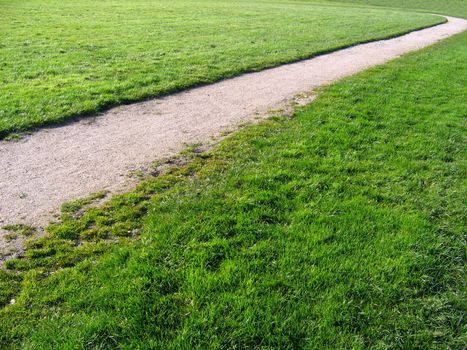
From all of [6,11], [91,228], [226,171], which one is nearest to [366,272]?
[226,171]

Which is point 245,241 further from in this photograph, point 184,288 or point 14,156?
point 14,156

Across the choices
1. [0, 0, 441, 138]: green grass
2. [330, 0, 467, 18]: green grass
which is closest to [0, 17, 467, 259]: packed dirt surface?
[0, 0, 441, 138]: green grass

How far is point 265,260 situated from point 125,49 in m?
16.1

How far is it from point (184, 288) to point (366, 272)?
7.18ft

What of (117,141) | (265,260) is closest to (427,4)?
(117,141)

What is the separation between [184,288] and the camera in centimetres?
433

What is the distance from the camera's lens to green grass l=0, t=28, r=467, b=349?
153 inches

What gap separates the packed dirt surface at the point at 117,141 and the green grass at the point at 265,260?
734 mm

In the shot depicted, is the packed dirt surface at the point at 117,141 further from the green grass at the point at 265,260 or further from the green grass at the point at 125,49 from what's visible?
the green grass at the point at 125,49

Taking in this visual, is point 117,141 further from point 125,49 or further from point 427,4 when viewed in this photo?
point 427,4

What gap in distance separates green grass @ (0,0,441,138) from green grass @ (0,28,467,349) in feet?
16.6

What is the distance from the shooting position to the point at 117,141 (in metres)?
8.34

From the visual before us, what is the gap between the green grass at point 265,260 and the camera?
3875 millimetres

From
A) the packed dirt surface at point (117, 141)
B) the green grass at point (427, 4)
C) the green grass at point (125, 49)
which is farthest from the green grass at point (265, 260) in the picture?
the green grass at point (427, 4)
